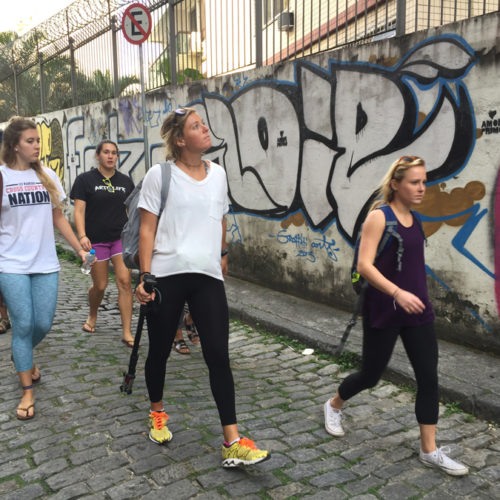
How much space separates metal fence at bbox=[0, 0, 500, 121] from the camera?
5309mm

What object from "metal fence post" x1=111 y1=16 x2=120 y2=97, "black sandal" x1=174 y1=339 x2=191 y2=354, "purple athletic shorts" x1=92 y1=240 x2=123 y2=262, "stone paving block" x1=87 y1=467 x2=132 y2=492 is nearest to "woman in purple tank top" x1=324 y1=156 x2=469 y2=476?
"stone paving block" x1=87 y1=467 x2=132 y2=492

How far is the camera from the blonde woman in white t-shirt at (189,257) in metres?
3.05

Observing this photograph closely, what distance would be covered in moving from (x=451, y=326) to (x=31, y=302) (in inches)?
130

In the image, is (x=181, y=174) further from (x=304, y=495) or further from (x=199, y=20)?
(x=199, y=20)

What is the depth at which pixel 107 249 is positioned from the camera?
543 cm

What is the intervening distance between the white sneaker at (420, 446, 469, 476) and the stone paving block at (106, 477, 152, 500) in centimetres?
148

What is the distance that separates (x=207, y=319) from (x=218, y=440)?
812 mm

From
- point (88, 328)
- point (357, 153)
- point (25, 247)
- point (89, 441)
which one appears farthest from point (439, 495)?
point (88, 328)

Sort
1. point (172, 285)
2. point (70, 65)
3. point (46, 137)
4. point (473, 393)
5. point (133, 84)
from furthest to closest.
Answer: point (46, 137) → point (70, 65) → point (133, 84) → point (473, 393) → point (172, 285)

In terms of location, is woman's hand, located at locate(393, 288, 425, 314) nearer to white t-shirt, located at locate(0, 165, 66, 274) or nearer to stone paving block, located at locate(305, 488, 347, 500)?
stone paving block, located at locate(305, 488, 347, 500)

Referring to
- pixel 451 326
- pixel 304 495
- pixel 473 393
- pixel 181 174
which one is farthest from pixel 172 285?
pixel 451 326

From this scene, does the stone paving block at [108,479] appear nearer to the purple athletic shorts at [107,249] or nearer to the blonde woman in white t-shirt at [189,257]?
the blonde woman in white t-shirt at [189,257]

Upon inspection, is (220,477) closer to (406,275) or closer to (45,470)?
(45,470)

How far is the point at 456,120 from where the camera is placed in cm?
446
